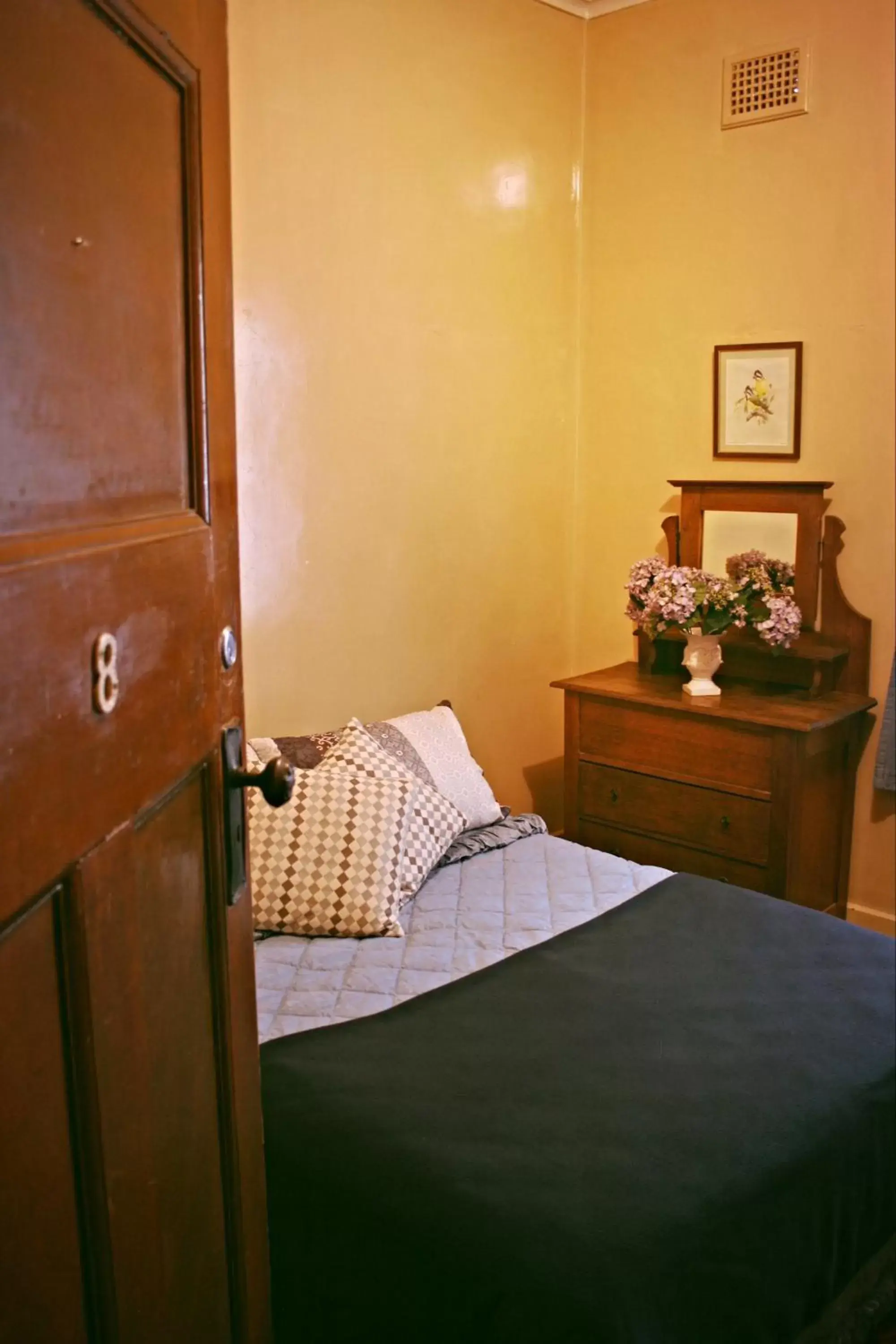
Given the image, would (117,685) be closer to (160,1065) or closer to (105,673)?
(105,673)

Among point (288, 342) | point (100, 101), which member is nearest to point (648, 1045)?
point (100, 101)

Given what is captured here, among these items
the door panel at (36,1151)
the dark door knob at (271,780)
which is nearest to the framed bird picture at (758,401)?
the dark door knob at (271,780)

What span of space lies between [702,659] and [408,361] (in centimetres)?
121

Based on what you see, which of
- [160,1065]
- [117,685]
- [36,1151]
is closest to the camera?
[36,1151]

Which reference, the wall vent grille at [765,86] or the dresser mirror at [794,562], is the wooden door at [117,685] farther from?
the wall vent grille at [765,86]

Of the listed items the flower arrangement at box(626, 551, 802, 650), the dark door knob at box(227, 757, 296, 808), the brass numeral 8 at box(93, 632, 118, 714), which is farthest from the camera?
the flower arrangement at box(626, 551, 802, 650)

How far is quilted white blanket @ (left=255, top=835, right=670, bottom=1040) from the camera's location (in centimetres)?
227

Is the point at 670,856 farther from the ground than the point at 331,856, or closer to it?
closer to it

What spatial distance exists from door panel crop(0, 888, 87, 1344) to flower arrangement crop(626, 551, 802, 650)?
274cm

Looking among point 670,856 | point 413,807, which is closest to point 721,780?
point 670,856

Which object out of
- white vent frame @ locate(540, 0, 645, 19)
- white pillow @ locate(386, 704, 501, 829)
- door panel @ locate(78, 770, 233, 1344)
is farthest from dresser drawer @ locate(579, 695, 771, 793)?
door panel @ locate(78, 770, 233, 1344)

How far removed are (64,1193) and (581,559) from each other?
11.3 ft

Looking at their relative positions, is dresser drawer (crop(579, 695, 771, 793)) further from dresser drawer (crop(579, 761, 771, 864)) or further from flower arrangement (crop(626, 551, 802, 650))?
flower arrangement (crop(626, 551, 802, 650))

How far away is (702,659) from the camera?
3447 mm
